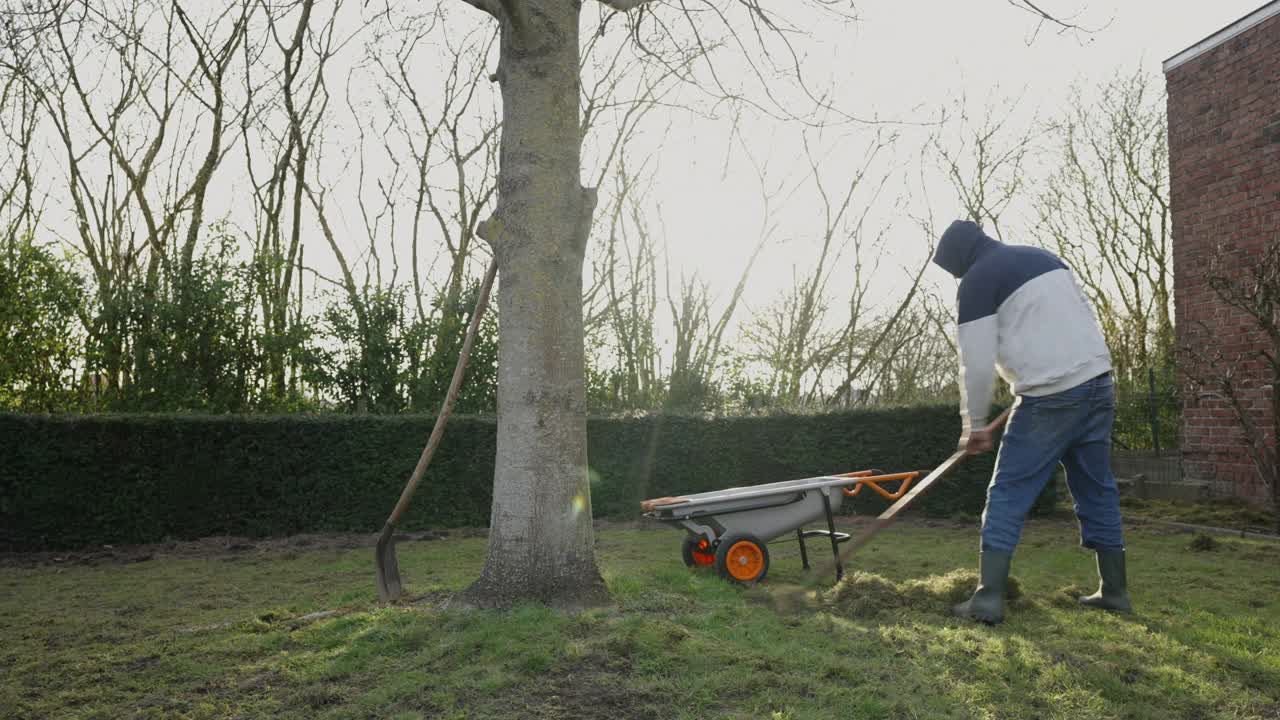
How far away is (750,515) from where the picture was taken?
18.0 ft

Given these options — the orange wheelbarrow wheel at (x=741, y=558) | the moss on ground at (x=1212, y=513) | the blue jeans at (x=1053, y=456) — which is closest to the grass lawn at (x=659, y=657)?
the orange wheelbarrow wheel at (x=741, y=558)

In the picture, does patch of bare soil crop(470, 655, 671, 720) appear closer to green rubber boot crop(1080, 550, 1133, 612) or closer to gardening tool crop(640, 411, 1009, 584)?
gardening tool crop(640, 411, 1009, 584)

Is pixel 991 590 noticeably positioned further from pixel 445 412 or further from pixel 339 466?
pixel 339 466

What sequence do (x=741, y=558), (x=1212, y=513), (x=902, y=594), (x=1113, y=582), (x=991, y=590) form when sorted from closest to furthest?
(x=991, y=590)
(x=1113, y=582)
(x=902, y=594)
(x=741, y=558)
(x=1212, y=513)

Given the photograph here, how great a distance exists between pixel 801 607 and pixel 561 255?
2114 millimetres

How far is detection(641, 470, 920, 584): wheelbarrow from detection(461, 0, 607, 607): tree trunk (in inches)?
45.9

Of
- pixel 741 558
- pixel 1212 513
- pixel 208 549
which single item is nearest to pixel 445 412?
pixel 741 558

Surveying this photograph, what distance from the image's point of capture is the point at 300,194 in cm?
1619

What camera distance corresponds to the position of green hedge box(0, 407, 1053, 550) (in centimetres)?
826

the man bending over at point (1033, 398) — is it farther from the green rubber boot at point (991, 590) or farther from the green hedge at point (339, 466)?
the green hedge at point (339, 466)

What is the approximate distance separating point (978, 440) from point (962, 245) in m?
0.97

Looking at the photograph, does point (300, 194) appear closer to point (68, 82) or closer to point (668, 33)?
point (68, 82)

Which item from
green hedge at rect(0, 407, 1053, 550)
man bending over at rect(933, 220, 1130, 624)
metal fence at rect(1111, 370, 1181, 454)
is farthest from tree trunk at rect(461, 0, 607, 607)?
metal fence at rect(1111, 370, 1181, 454)

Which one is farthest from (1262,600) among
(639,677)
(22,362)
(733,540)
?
(22,362)
